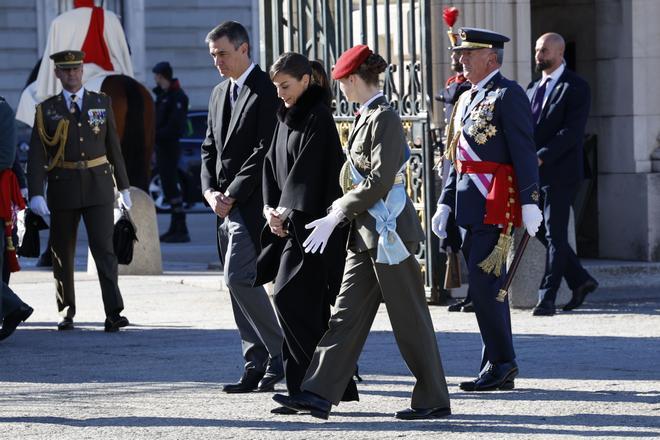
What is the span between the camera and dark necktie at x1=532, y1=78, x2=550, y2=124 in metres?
11.8

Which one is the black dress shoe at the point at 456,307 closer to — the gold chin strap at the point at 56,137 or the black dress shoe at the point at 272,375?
the gold chin strap at the point at 56,137

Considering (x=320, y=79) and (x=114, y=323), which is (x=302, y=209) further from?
(x=114, y=323)

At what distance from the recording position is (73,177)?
1134 centimetres

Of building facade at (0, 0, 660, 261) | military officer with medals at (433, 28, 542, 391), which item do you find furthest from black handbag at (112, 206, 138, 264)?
military officer with medals at (433, 28, 542, 391)

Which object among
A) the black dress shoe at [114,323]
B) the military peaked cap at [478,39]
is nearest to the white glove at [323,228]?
the military peaked cap at [478,39]

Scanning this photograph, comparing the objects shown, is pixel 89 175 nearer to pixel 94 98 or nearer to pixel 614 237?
pixel 94 98

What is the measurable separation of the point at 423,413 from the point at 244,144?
1.84 metres

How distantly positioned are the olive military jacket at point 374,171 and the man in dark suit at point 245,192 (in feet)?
3.27

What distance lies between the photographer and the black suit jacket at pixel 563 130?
458 inches

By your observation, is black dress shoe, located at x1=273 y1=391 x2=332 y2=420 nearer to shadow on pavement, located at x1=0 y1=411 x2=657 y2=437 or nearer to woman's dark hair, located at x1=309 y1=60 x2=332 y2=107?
shadow on pavement, located at x1=0 y1=411 x2=657 y2=437

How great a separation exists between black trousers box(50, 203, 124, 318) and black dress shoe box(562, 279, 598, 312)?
2.98m

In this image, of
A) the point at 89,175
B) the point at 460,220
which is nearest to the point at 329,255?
the point at 460,220

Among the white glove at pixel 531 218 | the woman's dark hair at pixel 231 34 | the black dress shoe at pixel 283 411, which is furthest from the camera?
the woman's dark hair at pixel 231 34

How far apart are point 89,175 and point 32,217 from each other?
46 cm
